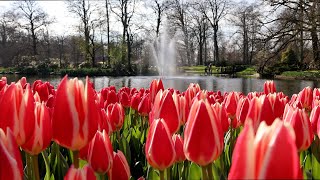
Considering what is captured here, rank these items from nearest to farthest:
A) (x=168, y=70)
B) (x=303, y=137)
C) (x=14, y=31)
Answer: (x=303, y=137) → (x=168, y=70) → (x=14, y=31)

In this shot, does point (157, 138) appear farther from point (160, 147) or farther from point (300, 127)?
point (300, 127)

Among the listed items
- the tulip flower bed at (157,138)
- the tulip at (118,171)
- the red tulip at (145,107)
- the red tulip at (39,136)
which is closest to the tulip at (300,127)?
the tulip flower bed at (157,138)

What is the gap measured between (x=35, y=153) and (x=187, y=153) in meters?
0.48

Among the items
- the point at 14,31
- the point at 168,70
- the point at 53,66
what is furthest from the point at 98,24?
the point at 14,31

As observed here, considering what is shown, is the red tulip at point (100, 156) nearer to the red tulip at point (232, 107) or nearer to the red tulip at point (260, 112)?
the red tulip at point (260, 112)

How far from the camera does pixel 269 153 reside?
1.74 ft

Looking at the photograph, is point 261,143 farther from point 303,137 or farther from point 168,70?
point 168,70

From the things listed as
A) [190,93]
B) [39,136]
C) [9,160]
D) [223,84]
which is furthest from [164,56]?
[9,160]

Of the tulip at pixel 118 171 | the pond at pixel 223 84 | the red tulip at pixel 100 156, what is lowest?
the pond at pixel 223 84

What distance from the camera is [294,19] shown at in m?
25.2

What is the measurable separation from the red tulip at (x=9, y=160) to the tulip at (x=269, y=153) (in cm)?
52

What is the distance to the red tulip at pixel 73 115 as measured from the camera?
109 centimetres

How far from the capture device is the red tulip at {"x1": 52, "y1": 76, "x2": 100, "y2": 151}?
1.09 metres

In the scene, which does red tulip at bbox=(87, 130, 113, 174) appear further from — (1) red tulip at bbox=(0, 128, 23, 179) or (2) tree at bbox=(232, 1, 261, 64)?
(2) tree at bbox=(232, 1, 261, 64)
